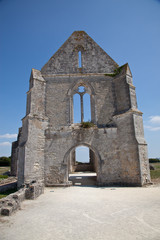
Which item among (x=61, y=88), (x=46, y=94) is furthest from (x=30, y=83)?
(x=61, y=88)

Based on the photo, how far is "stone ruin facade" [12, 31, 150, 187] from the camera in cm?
965

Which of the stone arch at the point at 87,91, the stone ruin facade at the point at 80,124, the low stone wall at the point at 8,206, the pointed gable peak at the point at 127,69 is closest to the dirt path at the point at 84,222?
the low stone wall at the point at 8,206

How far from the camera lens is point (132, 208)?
4.92m

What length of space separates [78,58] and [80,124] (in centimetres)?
517

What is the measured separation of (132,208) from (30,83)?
32.3 ft

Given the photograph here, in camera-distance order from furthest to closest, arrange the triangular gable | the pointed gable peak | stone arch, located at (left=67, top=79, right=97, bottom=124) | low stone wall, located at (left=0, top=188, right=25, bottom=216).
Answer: the triangular gable → the pointed gable peak → stone arch, located at (left=67, top=79, right=97, bottom=124) → low stone wall, located at (left=0, top=188, right=25, bottom=216)

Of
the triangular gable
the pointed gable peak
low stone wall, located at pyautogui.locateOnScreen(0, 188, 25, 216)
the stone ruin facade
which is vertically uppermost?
the triangular gable

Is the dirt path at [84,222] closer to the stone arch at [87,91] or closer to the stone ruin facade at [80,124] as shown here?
the stone ruin facade at [80,124]

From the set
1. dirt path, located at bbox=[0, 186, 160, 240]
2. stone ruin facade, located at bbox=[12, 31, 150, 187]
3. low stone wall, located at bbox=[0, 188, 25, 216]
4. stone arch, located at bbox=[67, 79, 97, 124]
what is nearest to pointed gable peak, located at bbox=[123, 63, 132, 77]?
stone ruin facade, located at bbox=[12, 31, 150, 187]

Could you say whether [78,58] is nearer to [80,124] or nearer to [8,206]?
[80,124]

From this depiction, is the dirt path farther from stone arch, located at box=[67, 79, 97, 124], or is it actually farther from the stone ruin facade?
stone arch, located at box=[67, 79, 97, 124]

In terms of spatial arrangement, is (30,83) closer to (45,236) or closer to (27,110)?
(27,110)

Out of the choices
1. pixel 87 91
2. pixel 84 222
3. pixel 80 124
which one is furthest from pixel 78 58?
pixel 84 222

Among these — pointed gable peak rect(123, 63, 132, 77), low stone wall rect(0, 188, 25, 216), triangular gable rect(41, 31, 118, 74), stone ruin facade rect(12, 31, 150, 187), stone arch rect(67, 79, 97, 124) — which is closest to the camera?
low stone wall rect(0, 188, 25, 216)
